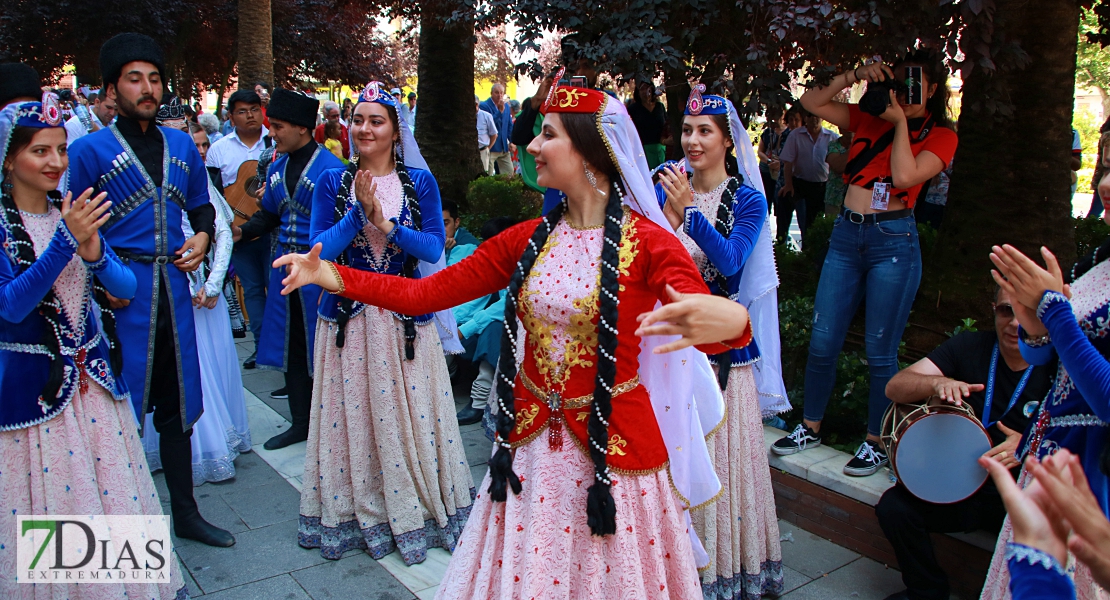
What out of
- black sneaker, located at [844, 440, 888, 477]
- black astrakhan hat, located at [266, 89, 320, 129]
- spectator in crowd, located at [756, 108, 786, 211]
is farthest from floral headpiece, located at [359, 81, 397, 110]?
spectator in crowd, located at [756, 108, 786, 211]

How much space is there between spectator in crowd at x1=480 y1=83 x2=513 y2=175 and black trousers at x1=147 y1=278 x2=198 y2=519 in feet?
37.9

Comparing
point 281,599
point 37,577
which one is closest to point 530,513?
point 281,599

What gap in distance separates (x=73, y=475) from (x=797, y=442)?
3.57 m

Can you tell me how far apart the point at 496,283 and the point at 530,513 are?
787 mm

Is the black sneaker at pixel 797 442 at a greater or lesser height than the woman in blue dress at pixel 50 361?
lesser

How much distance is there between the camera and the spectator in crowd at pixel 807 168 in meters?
10.2

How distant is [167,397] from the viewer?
391 cm

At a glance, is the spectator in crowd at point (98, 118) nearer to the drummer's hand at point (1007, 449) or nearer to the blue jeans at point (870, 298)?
the blue jeans at point (870, 298)

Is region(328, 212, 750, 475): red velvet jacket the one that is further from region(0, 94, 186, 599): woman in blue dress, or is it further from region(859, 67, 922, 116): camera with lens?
region(859, 67, 922, 116): camera with lens

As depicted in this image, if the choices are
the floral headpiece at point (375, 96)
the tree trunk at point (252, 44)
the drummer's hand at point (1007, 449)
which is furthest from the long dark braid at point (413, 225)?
the tree trunk at point (252, 44)

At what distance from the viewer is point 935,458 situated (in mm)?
3432

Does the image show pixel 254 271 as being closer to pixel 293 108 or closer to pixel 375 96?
pixel 293 108

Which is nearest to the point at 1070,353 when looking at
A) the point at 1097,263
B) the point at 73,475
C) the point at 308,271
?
the point at 1097,263

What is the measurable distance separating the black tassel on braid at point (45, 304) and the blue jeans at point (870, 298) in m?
3.68
